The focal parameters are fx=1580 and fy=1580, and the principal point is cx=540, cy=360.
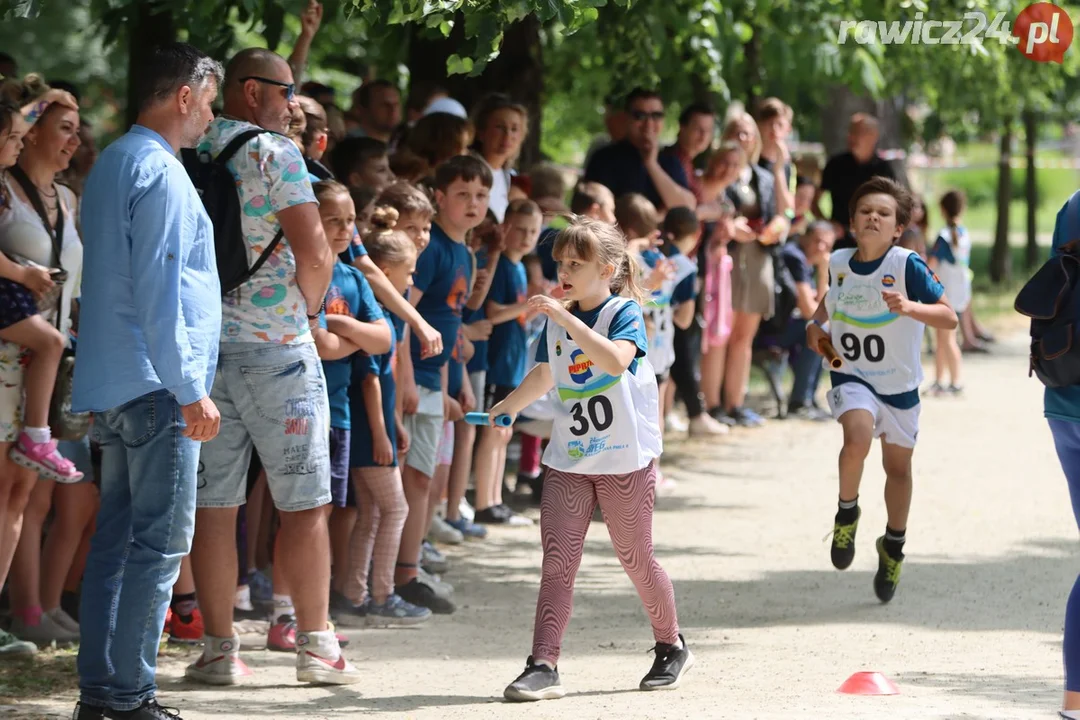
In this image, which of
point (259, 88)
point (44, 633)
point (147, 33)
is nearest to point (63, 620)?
point (44, 633)

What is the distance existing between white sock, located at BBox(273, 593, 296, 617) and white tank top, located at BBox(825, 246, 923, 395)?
269cm

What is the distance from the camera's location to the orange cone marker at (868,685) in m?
5.45

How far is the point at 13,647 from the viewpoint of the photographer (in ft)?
19.6

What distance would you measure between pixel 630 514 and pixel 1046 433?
7663 millimetres

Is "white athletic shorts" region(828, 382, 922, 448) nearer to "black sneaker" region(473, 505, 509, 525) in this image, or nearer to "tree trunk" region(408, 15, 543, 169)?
"black sneaker" region(473, 505, 509, 525)

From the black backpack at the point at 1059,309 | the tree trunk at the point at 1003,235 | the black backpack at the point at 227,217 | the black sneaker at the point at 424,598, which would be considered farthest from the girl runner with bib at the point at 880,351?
the tree trunk at the point at 1003,235


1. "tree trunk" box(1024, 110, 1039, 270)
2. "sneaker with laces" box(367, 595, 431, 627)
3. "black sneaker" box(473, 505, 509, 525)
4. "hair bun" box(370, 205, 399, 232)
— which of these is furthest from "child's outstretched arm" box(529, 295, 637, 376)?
"tree trunk" box(1024, 110, 1039, 270)

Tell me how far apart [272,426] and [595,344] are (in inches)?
44.9

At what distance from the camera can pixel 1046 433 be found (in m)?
12.3

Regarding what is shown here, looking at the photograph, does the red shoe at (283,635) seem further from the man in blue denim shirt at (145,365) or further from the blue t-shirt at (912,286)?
the blue t-shirt at (912,286)

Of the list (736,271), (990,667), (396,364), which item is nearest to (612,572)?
(396,364)

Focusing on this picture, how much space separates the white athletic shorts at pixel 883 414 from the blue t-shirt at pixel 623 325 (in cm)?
175

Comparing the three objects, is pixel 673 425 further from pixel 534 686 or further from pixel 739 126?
pixel 534 686

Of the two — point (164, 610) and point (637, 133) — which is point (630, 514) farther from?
point (637, 133)
